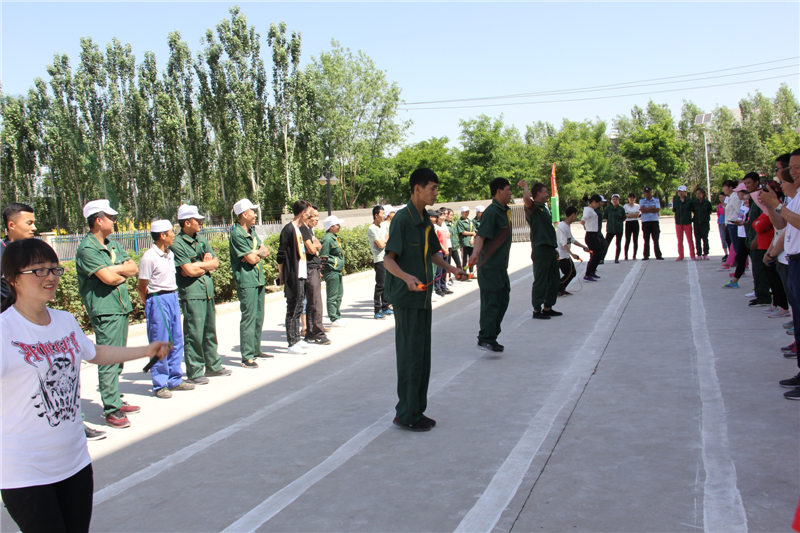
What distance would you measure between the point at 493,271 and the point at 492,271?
12mm

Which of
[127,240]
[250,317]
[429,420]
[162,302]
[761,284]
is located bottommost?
[429,420]

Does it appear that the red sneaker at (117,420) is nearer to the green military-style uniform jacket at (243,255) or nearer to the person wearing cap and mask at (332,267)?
the green military-style uniform jacket at (243,255)

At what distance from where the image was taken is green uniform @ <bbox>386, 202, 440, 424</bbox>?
16.6 ft

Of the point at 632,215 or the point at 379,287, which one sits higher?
the point at 632,215

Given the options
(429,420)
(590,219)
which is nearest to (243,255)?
(429,420)

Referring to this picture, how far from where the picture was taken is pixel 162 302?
6715mm

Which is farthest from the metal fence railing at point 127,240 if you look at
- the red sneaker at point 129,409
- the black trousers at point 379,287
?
the red sneaker at point 129,409

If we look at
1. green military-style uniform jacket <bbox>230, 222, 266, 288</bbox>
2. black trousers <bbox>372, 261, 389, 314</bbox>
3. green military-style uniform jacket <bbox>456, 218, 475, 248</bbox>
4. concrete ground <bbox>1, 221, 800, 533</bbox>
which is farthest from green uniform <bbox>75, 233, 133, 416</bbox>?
green military-style uniform jacket <bbox>456, 218, 475, 248</bbox>

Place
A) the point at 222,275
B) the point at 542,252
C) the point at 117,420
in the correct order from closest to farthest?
the point at 117,420 < the point at 542,252 < the point at 222,275

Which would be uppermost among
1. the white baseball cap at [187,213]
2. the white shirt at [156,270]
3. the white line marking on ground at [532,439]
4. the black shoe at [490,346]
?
the white baseball cap at [187,213]

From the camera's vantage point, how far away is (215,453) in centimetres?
479

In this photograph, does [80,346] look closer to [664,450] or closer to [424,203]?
[424,203]

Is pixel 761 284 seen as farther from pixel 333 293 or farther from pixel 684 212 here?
pixel 684 212

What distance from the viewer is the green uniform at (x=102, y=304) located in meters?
5.72
